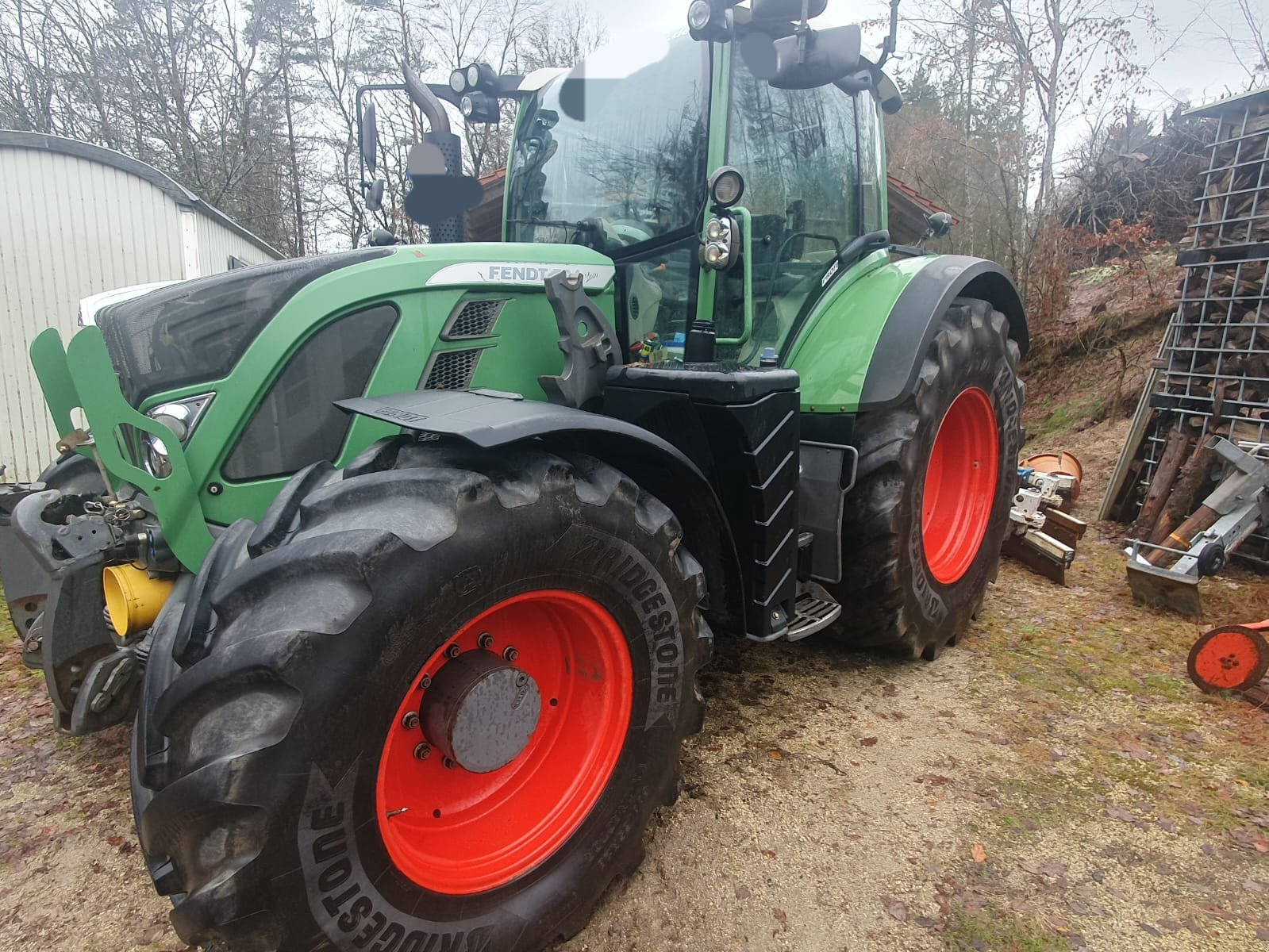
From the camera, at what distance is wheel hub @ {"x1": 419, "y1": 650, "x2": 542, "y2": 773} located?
1.80 metres

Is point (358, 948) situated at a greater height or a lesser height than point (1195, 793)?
greater

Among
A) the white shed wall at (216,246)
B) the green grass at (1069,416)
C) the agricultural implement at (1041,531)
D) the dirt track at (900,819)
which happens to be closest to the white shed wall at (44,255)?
the white shed wall at (216,246)

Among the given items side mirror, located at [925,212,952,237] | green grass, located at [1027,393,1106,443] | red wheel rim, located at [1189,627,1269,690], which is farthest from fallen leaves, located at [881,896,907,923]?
green grass, located at [1027,393,1106,443]

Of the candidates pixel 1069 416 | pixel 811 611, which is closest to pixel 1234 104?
pixel 1069 416

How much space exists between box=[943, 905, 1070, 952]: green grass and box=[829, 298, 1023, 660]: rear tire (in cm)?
128

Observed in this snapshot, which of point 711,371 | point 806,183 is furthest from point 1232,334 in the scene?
point 711,371

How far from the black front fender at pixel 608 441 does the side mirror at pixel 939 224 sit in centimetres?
243

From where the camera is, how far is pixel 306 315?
2143 mm

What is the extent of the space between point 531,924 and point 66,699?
152 centimetres

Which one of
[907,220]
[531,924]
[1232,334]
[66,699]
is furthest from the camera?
[907,220]

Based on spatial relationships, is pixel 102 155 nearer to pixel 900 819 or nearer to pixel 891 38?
pixel 891 38

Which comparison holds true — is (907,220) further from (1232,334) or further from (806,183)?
(806,183)

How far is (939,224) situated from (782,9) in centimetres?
219

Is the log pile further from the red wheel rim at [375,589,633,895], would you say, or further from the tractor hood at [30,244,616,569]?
the tractor hood at [30,244,616,569]
